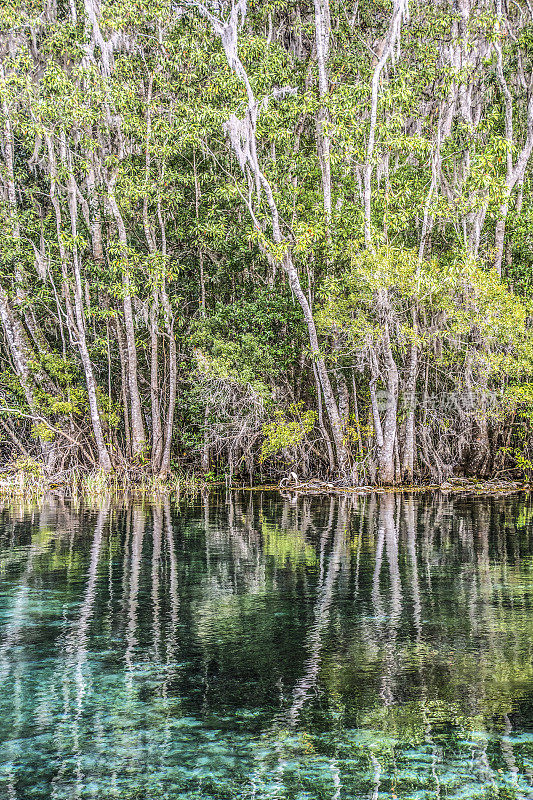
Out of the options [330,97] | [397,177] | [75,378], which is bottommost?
[75,378]

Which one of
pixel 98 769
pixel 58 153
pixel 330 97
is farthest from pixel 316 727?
pixel 58 153

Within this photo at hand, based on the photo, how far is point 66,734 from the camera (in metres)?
4.43

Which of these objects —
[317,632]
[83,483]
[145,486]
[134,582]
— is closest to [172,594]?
[134,582]

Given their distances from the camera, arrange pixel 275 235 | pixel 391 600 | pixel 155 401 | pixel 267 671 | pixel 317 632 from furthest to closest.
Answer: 1. pixel 155 401
2. pixel 275 235
3. pixel 391 600
4. pixel 317 632
5. pixel 267 671

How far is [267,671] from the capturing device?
17.9 ft

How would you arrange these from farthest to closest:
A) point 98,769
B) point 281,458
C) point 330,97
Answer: point 281,458
point 330,97
point 98,769

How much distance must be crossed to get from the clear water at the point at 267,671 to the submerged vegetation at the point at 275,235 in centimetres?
939

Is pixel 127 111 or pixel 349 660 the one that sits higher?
pixel 127 111

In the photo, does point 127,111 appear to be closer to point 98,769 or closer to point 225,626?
point 225,626

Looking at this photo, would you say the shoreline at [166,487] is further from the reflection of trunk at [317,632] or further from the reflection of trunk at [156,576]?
the reflection of trunk at [317,632]

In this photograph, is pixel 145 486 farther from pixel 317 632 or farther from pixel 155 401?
pixel 317 632

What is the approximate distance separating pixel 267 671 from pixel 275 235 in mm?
15573

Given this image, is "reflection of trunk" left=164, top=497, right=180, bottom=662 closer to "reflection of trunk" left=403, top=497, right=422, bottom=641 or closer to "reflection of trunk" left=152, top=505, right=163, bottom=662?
"reflection of trunk" left=152, top=505, right=163, bottom=662

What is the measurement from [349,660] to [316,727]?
3.93ft
